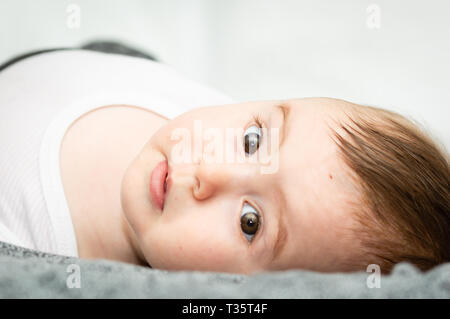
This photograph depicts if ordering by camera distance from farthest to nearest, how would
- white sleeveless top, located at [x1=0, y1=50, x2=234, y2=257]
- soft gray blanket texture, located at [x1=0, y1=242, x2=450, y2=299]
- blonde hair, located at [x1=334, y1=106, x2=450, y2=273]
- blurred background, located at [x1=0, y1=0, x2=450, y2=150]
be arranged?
blurred background, located at [x1=0, y1=0, x2=450, y2=150] < white sleeveless top, located at [x1=0, y1=50, x2=234, y2=257] < blonde hair, located at [x1=334, y1=106, x2=450, y2=273] < soft gray blanket texture, located at [x1=0, y1=242, x2=450, y2=299]

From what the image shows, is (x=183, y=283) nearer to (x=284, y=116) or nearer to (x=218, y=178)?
(x=218, y=178)

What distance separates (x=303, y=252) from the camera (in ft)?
1.97

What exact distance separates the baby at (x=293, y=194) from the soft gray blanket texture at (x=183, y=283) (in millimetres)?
140

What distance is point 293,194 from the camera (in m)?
0.59

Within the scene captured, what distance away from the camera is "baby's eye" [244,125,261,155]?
2.15 ft

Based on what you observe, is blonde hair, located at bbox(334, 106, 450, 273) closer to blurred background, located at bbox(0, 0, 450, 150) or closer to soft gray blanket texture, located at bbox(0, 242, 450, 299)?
soft gray blanket texture, located at bbox(0, 242, 450, 299)

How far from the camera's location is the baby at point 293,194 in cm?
59

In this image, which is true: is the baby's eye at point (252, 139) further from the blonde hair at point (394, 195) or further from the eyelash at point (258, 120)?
the blonde hair at point (394, 195)

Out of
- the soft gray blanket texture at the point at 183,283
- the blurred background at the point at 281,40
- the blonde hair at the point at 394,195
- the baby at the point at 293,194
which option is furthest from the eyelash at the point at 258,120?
the blurred background at the point at 281,40

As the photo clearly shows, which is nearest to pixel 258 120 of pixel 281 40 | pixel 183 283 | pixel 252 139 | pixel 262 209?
pixel 252 139

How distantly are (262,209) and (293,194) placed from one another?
0.05m


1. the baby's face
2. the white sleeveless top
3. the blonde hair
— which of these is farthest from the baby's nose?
the white sleeveless top

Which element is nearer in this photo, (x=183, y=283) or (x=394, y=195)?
(x=183, y=283)
